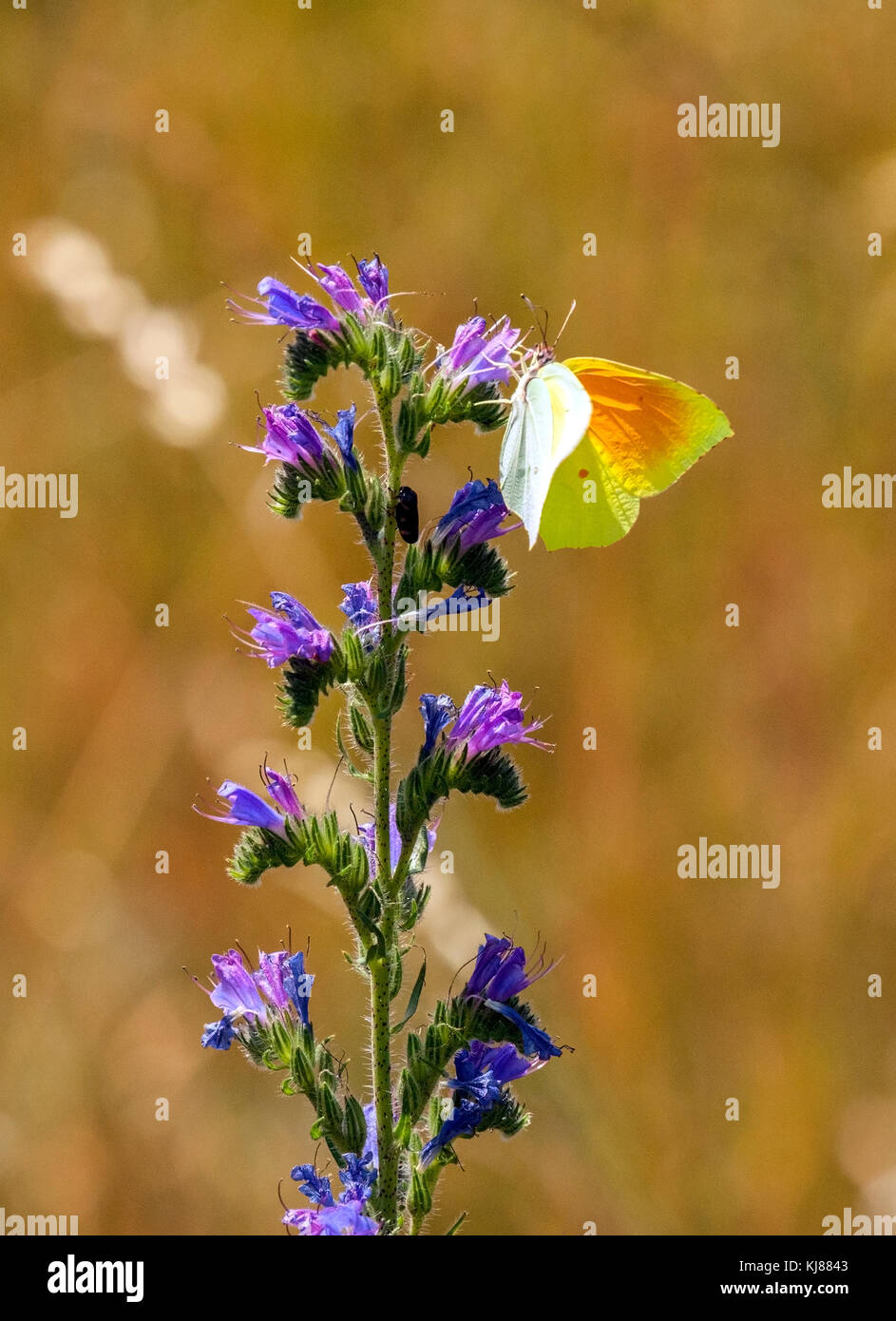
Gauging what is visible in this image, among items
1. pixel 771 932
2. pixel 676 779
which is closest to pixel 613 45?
pixel 676 779

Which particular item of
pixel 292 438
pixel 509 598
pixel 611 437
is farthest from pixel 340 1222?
pixel 509 598

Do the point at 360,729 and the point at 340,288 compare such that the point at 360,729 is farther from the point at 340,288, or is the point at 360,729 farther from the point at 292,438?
the point at 340,288

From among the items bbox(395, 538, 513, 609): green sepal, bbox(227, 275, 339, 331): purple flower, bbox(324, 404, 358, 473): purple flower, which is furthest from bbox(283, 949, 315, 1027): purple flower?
bbox(227, 275, 339, 331): purple flower

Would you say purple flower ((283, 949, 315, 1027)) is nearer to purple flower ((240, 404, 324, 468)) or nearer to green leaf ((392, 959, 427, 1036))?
green leaf ((392, 959, 427, 1036))

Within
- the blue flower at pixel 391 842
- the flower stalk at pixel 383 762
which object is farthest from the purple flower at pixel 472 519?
the blue flower at pixel 391 842

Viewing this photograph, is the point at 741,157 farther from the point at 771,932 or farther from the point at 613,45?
the point at 771,932

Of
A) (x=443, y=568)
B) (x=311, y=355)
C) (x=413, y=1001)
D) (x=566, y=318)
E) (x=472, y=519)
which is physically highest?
(x=566, y=318)
